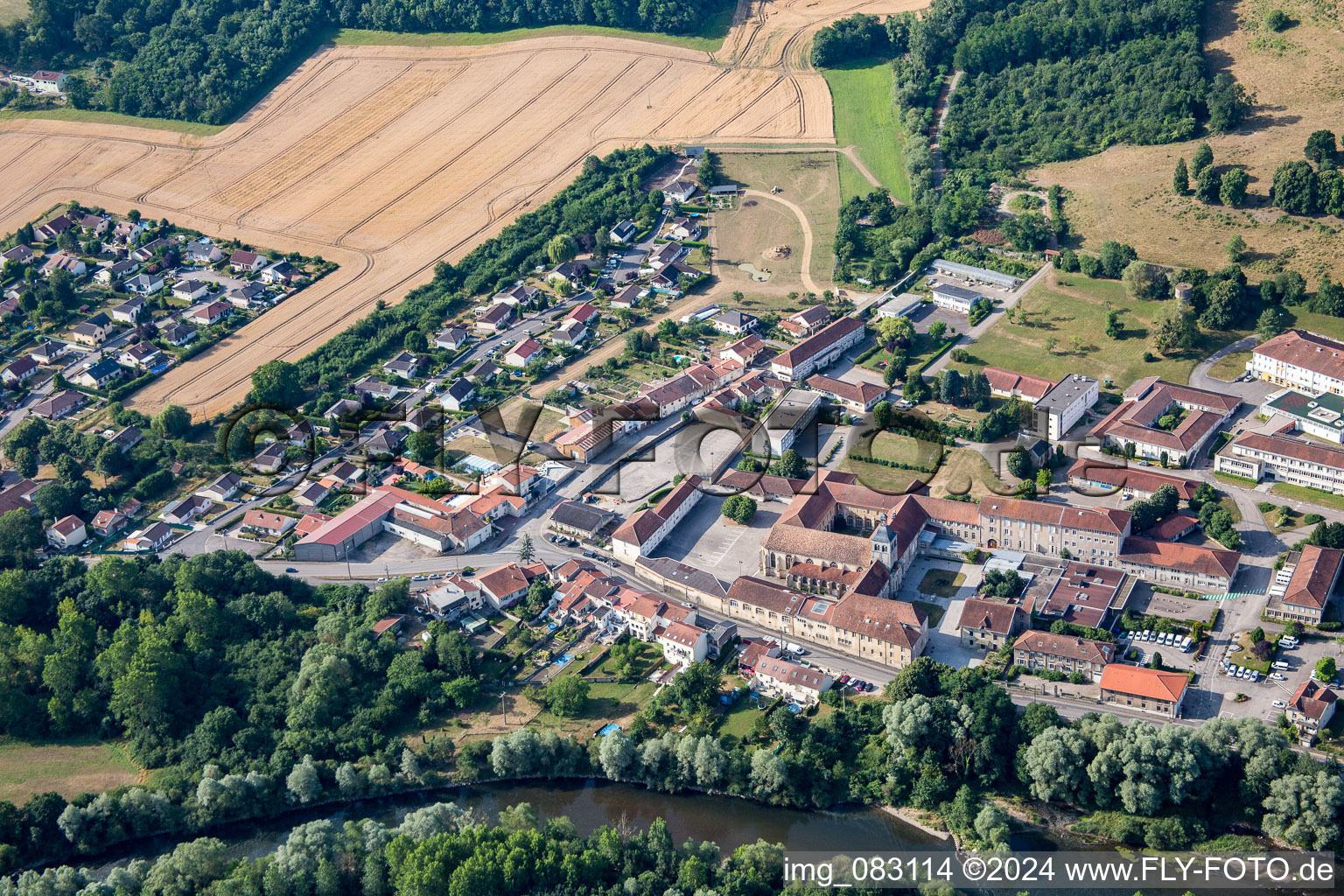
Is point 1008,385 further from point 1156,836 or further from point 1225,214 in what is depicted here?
point 1156,836

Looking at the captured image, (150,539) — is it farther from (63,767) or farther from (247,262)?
(247,262)

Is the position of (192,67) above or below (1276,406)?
above

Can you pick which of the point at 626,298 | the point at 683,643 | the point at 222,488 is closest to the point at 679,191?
the point at 626,298

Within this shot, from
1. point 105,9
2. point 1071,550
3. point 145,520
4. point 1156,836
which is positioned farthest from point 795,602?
point 105,9

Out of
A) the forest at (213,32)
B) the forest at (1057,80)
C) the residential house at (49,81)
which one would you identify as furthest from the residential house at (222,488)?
the residential house at (49,81)

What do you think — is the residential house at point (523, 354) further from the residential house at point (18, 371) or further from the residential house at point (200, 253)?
the residential house at point (18, 371)

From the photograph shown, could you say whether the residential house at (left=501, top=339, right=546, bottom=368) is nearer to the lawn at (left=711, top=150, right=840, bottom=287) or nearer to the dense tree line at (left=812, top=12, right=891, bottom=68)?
the lawn at (left=711, top=150, right=840, bottom=287)
